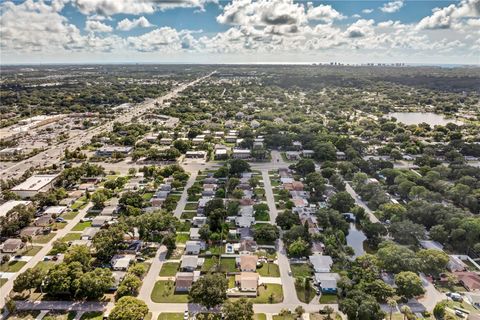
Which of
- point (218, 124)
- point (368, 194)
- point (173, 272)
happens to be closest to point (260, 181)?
point (368, 194)

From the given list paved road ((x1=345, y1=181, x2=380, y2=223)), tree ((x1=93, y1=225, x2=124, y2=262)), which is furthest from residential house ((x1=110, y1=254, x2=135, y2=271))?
paved road ((x1=345, y1=181, x2=380, y2=223))

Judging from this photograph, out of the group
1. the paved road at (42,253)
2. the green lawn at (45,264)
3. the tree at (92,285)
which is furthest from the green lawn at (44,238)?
the tree at (92,285)

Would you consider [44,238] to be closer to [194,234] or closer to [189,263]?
[194,234]

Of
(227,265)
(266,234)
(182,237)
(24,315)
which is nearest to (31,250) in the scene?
(24,315)

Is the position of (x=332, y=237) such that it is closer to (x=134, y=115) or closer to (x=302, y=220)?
(x=302, y=220)

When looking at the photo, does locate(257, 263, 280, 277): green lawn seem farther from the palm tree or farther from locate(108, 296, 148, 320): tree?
locate(108, 296, 148, 320): tree

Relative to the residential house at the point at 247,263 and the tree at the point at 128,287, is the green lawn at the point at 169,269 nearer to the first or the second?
the tree at the point at 128,287
